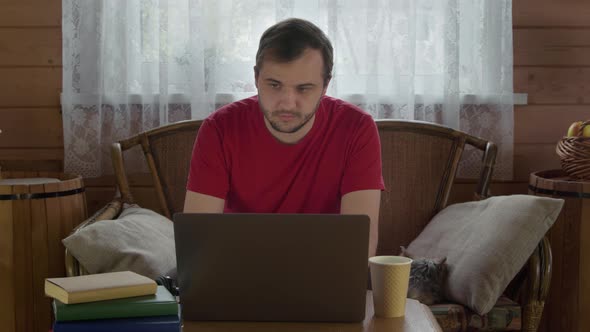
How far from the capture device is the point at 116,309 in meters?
1.08

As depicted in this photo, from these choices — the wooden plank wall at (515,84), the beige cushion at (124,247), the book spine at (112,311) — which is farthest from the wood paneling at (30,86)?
the book spine at (112,311)

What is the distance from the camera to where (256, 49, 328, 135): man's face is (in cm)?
176

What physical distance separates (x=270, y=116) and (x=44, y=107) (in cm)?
121

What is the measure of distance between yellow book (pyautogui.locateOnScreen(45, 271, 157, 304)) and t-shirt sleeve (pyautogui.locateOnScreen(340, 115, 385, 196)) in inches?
32.4

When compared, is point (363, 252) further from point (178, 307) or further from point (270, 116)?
point (270, 116)

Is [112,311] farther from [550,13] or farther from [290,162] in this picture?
[550,13]

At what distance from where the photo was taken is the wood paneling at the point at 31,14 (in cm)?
265

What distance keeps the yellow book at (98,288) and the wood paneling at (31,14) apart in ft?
5.67

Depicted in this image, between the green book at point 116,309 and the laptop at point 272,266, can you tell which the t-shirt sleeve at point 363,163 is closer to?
the laptop at point 272,266

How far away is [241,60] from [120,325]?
168 cm

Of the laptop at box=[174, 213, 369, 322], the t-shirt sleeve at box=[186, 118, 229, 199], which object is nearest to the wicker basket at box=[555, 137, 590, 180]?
the t-shirt sleeve at box=[186, 118, 229, 199]

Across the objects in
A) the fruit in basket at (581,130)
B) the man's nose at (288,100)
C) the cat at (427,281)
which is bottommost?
the cat at (427,281)

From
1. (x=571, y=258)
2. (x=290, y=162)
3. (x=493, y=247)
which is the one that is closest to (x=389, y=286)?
(x=290, y=162)

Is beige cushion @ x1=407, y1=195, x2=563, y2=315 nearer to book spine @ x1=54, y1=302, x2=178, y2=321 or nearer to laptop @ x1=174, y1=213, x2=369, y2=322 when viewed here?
laptop @ x1=174, y1=213, x2=369, y2=322
